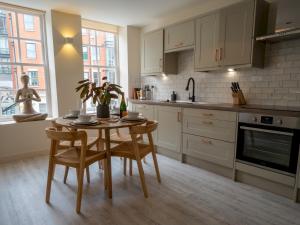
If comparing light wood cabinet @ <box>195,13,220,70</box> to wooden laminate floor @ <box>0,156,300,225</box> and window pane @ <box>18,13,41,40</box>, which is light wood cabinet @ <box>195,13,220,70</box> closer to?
wooden laminate floor @ <box>0,156,300,225</box>

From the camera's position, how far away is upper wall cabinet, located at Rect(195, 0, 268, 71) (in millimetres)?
2420

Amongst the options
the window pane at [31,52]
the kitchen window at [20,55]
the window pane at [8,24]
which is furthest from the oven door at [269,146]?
the window pane at [8,24]

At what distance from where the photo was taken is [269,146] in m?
2.21

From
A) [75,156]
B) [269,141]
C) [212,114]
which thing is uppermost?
[212,114]

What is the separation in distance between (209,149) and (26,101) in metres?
2.99

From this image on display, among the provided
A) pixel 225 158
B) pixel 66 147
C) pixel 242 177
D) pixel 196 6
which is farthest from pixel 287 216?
pixel 196 6

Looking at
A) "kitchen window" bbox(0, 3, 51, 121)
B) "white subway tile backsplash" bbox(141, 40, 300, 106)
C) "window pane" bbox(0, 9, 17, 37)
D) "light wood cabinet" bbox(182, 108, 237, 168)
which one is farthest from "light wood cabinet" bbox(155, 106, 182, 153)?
"window pane" bbox(0, 9, 17, 37)

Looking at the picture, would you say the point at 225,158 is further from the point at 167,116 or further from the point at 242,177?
the point at 167,116

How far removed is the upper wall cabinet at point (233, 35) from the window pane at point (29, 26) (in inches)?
109

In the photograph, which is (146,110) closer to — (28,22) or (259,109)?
(259,109)

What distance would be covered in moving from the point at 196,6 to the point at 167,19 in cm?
71

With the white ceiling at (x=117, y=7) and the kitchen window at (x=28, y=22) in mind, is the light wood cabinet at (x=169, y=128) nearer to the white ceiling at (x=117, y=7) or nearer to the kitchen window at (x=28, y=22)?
the white ceiling at (x=117, y=7)

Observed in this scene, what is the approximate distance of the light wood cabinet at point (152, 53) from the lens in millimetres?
3670

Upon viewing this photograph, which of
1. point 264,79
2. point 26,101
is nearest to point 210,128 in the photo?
point 264,79
